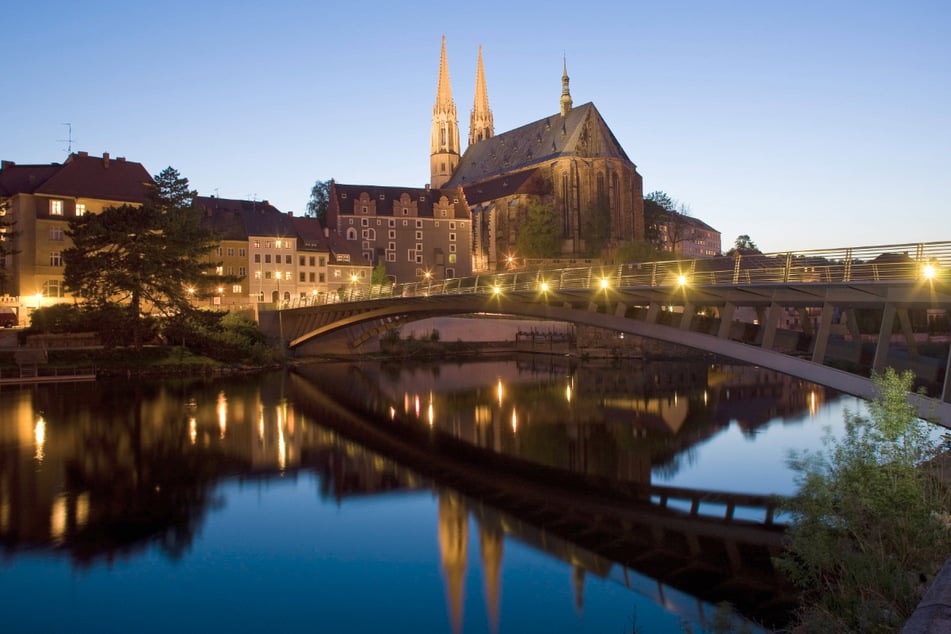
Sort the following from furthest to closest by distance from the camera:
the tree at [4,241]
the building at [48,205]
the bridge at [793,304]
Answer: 1. the building at [48,205]
2. the tree at [4,241]
3. the bridge at [793,304]

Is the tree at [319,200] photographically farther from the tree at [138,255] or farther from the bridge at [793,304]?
the bridge at [793,304]

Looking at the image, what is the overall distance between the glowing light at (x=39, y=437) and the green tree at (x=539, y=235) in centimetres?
7255

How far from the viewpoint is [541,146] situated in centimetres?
12081

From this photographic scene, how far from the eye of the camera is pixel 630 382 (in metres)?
59.4

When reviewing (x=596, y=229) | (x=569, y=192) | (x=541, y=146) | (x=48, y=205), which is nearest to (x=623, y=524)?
(x=48, y=205)

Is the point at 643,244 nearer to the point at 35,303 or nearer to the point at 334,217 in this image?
the point at 334,217

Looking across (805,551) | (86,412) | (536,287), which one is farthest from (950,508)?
(86,412)

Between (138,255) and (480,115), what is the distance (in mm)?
98656

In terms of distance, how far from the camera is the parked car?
217 ft

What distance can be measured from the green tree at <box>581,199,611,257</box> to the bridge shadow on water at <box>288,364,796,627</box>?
7408 cm

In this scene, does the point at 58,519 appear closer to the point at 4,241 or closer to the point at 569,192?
the point at 4,241

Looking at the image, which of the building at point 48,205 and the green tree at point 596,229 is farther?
the green tree at point 596,229

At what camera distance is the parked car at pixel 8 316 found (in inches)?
2609

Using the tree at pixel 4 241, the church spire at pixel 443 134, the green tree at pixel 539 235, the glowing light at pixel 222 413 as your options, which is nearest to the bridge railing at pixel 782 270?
the glowing light at pixel 222 413
